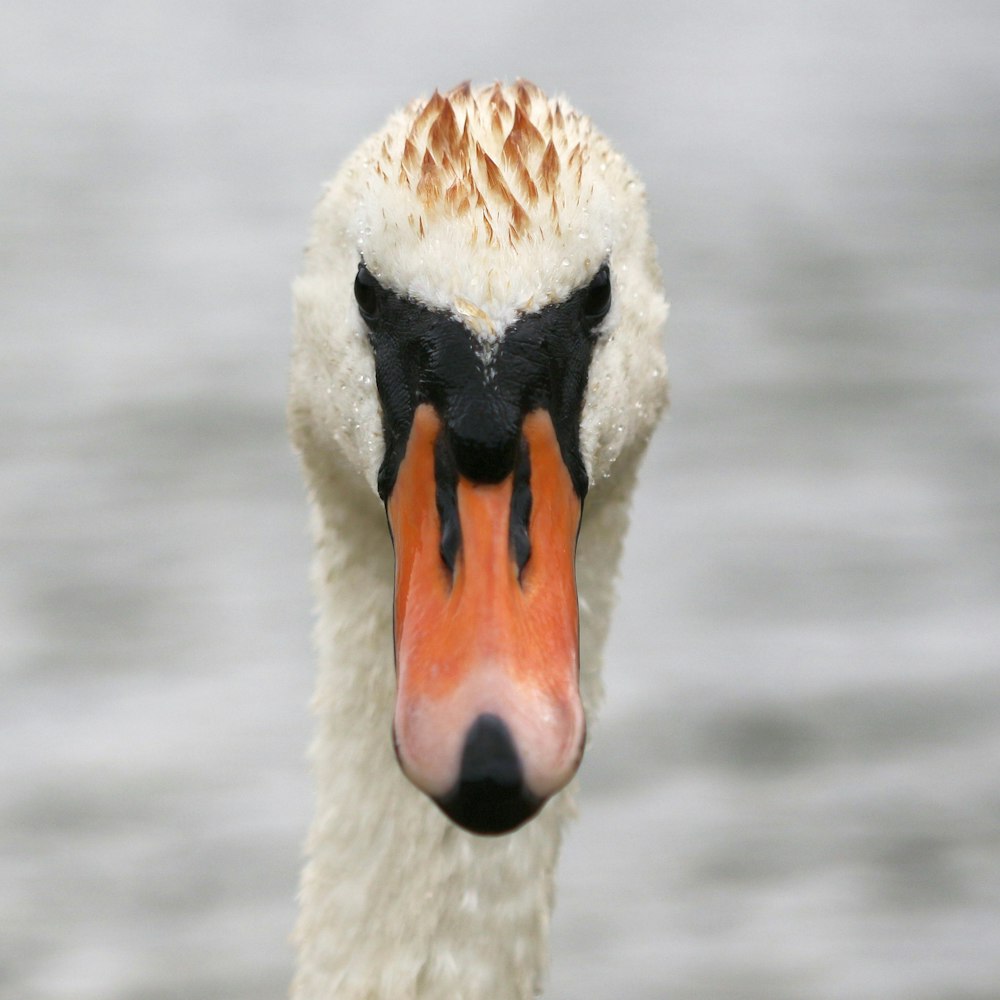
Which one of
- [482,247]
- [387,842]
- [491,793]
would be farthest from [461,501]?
[387,842]

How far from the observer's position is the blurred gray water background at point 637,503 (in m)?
6.62

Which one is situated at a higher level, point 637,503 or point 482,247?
point 637,503

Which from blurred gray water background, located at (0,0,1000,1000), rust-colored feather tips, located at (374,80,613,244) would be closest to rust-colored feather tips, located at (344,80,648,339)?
rust-colored feather tips, located at (374,80,613,244)

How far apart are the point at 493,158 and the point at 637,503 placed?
5.30m

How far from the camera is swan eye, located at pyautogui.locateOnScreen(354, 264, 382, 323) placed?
10.8 feet

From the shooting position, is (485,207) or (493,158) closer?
(485,207)

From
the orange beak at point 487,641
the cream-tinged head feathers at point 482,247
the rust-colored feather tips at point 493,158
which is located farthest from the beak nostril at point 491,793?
the rust-colored feather tips at point 493,158

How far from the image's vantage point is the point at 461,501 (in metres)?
3.05

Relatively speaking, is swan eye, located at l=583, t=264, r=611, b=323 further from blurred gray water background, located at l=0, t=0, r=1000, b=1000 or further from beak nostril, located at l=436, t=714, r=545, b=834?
blurred gray water background, located at l=0, t=0, r=1000, b=1000

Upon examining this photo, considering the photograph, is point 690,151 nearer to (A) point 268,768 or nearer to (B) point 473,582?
(A) point 268,768

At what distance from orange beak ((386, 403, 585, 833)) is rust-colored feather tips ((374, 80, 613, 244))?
0.32m

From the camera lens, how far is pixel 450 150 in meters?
3.37

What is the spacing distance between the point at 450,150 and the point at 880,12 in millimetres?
11742

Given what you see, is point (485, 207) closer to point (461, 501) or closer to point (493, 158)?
point (493, 158)
